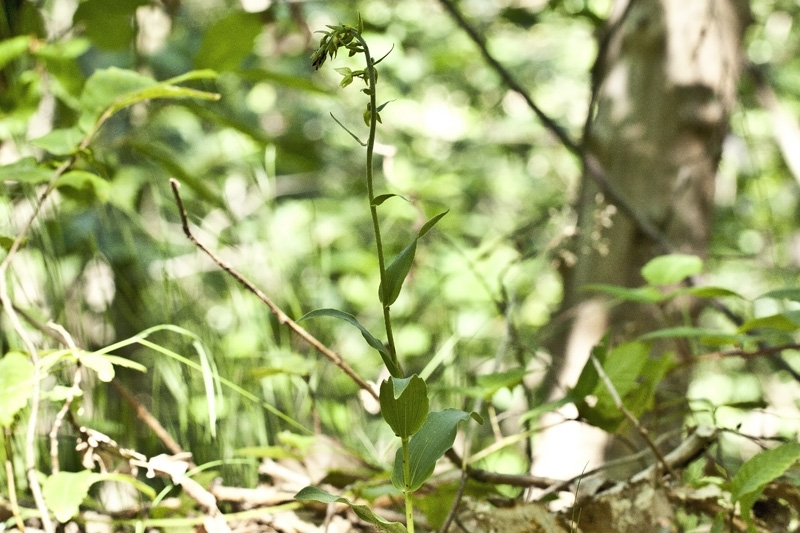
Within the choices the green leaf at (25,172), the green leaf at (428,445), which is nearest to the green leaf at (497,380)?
the green leaf at (428,445)

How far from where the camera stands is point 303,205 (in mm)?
1992

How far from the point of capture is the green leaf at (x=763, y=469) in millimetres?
437

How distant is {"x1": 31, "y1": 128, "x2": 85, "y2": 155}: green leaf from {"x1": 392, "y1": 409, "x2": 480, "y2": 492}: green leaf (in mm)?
404

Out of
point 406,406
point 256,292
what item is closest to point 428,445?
point 406,406

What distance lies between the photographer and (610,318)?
95 cm

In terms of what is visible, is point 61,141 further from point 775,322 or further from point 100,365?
point 775,322

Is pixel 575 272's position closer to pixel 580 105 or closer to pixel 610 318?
pixel 610 318

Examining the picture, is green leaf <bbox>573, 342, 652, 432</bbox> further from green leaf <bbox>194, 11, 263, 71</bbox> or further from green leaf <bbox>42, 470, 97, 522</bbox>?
green leaf <bbox>194, 11, 263, 71</bbox>

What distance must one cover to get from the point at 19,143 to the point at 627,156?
2.57 feet

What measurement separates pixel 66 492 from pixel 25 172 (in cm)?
27

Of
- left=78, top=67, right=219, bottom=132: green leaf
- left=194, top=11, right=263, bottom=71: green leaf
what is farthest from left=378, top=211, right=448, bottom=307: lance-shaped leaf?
left=194, top=11, right=263, bottom=71: green leaf

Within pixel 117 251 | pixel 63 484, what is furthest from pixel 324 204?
pixel 63 484

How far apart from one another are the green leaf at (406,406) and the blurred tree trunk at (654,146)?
1.95ft

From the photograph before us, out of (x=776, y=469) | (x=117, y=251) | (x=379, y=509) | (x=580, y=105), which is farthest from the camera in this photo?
(x=580, y=105)
